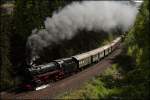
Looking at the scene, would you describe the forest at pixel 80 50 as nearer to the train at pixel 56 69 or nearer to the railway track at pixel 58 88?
the train at pixel 56 69

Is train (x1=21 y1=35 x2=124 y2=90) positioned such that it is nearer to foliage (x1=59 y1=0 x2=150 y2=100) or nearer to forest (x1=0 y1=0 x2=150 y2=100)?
forest (x1=0 y1=0 x2=150 y2=100)

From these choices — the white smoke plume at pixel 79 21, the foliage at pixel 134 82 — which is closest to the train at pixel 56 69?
the white smoke plume at pixel 79 21

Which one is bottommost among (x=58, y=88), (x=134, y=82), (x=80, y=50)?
(x=80, y=50)

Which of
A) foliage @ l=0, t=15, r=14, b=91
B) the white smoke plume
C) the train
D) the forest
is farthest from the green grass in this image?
the white smoke plume

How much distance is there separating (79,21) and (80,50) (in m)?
6.33

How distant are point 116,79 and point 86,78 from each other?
13.8 feet

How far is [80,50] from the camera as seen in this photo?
249 feet

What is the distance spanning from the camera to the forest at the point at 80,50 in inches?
1523

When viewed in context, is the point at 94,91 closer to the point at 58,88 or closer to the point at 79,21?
the point at 58,88

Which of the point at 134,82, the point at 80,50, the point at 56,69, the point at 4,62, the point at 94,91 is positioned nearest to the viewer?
the point at 94,91

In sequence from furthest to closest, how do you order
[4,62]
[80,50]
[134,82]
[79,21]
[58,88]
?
[79,21] < [80,50] < [134,82] < [58,88] < [4,62]

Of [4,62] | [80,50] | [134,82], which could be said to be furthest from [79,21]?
[4,62]

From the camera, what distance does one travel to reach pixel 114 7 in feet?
312

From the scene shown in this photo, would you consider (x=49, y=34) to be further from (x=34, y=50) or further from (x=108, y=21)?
(x=108, y=21)
